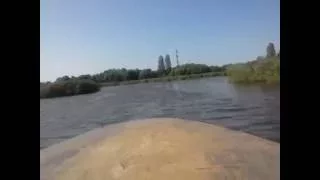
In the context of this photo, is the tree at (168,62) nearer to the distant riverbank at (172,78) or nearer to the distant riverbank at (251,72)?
the distant riverbank at (172,78)

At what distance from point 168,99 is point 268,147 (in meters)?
0.44

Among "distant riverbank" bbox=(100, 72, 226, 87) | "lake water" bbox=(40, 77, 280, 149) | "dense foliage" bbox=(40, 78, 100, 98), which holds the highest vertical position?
"distant riverbank" bbox=(100, 72, 226, 87)

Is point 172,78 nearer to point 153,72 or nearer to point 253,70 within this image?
point 153,72

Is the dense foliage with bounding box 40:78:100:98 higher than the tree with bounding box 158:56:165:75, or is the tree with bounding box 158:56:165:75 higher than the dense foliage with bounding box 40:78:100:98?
the tree with bounding box 158:56:165:75

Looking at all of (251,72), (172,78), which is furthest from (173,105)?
(251,72)

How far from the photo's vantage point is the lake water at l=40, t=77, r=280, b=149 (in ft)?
4.55

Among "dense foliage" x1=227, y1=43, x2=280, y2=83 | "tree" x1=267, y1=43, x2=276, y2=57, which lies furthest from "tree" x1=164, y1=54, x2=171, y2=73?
"tree" x1=267, y1=43, x2=276, y2=57

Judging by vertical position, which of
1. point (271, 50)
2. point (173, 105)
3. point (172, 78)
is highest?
point (271, 50)

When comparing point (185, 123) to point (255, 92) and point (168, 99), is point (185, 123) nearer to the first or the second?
point (168, 99)

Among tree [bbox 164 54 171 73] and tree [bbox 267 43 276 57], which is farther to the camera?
tree [bbox 164 54 171 73]

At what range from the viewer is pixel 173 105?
57.0 inches

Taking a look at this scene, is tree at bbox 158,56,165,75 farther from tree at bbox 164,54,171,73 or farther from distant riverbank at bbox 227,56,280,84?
distant riverbank at bbox 227,56,280,84

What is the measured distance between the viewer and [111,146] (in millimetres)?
1405
